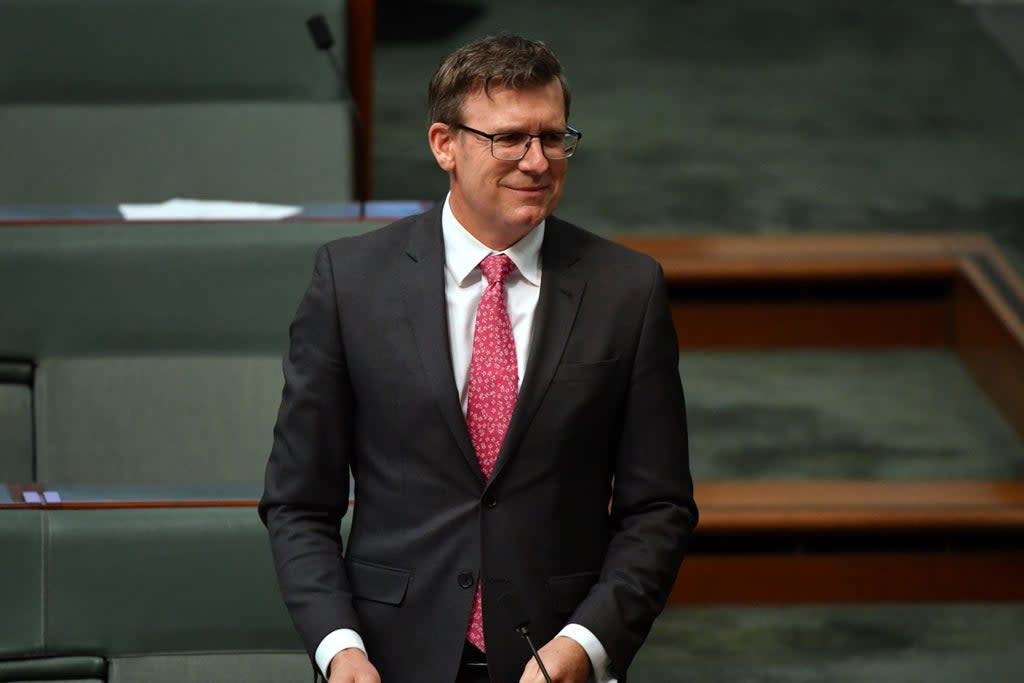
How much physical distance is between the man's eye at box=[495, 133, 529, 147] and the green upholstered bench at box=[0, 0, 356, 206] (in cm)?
77

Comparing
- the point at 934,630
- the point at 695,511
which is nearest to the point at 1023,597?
the point at 934,630

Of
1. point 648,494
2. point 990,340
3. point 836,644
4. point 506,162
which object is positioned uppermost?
point 506,162

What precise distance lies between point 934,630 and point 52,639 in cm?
60

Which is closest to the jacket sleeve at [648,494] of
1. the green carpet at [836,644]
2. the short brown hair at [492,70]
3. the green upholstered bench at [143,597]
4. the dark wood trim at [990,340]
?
the short brown hair at [492,70]

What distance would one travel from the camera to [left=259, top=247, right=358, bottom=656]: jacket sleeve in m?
0.70

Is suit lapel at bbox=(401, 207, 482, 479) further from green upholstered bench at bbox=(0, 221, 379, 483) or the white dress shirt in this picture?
green upholstered bench at bbox=(0, 221, 379, 483)

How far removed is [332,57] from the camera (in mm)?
1443

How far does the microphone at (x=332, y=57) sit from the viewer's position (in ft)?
4.67

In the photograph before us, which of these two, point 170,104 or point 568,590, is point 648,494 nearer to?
point 568,590

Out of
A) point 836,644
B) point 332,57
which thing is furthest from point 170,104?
point 836,644

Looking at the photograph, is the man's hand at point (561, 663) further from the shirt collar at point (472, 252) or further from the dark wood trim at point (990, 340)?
the dark wood trim at point (990, 340)

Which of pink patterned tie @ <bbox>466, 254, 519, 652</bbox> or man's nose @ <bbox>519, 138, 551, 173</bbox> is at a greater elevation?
man's nose @ <bbox>519, 138, 551, 173</bbox>

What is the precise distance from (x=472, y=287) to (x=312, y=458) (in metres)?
0.10

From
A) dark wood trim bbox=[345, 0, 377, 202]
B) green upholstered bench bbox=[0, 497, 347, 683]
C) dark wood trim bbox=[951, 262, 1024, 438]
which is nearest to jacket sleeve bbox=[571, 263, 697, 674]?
green upholstered bench bbox=[0, 497, 347, 683]
